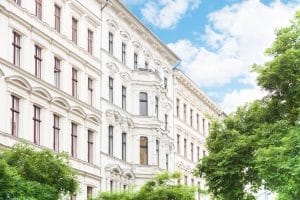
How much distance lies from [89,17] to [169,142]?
1656cm

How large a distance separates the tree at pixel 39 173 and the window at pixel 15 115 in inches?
256

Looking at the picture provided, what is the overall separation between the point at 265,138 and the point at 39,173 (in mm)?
13821

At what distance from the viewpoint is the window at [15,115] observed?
41.2 m

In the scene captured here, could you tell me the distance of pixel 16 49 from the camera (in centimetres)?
4222

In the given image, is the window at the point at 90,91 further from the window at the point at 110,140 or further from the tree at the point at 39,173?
the tree at the point at 39,173

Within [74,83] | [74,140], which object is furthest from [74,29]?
[74,140]

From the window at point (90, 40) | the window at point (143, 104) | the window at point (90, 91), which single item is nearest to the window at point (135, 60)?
the window at point (143, 104)

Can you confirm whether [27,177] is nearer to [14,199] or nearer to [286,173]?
[14,199]

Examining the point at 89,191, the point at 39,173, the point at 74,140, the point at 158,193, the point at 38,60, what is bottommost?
the point at 158,193

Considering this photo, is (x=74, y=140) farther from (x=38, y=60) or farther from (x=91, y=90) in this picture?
(x=38, y=60)

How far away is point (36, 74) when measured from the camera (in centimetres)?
4400

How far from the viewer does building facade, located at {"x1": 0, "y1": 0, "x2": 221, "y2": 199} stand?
138 ft

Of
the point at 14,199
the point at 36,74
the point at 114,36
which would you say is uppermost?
the point at 114,36

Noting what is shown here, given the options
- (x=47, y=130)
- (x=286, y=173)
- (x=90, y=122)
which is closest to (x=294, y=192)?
(x=286, y=173)
